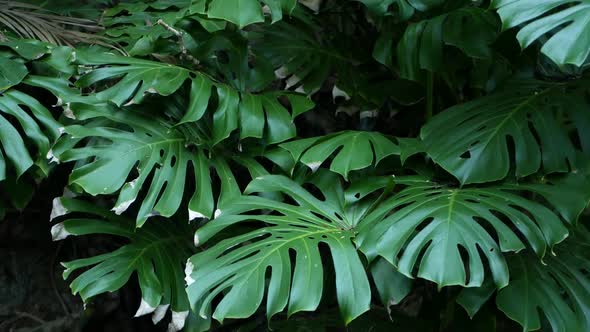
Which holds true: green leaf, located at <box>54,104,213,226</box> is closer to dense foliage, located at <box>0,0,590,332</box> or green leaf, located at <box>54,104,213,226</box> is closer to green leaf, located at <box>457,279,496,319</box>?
dense foliage, located at <box>0,0,590,332</box>

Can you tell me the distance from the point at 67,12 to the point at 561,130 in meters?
1.37

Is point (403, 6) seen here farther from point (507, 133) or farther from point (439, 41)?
point (507, 133)

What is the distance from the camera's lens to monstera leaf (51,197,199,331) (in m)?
1.34

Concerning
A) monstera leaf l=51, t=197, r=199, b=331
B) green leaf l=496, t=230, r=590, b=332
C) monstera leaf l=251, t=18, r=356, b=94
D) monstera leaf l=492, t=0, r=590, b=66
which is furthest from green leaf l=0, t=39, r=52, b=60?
green leaf l=496, t=230, r=590, b=332

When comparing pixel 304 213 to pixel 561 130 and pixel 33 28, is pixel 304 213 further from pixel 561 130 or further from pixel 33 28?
pixel 33 28

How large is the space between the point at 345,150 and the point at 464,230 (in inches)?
12.9

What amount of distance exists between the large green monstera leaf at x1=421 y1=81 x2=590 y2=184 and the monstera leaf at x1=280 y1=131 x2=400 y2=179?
101 mm

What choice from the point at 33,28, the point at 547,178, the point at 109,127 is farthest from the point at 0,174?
the point at 547,178

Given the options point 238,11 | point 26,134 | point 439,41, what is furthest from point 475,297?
point 26,134

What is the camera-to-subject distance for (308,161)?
1376 millimetres

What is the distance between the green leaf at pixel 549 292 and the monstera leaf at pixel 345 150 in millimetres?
337

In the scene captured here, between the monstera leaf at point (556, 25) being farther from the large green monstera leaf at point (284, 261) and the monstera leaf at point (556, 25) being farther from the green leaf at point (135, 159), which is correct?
the green leaf at point (135, 159)

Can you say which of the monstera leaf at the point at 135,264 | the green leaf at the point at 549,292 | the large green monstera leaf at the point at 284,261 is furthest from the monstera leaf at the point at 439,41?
the monstera leaf at the point at 135,264

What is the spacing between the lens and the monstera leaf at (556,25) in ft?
3.56
